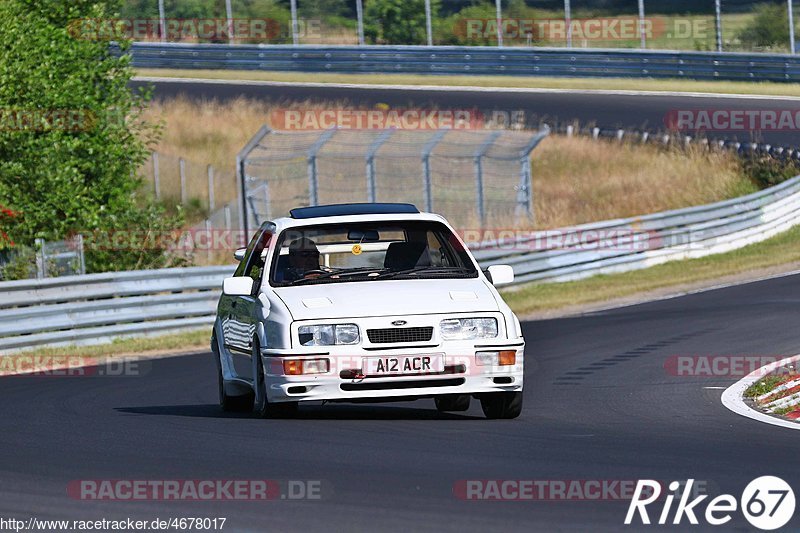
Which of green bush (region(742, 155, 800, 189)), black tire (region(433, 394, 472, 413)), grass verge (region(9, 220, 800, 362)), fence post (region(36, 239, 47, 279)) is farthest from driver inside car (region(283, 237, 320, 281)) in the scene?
green bush (region(742, 155, 800, 189))

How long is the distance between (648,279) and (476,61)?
20.9 meters

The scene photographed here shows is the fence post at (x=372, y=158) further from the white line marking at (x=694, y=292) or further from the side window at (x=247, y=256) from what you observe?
the side window at (x=247, y=256)

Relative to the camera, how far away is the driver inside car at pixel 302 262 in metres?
11.3

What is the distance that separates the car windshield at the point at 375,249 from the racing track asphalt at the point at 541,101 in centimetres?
2495

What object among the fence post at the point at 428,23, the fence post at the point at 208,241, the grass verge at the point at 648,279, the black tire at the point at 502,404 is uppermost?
the fence post at the point at 428,23

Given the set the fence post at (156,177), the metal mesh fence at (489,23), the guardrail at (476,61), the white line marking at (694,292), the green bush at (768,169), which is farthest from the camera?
the metal mesh fence at (489,23)

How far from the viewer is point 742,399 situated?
11.9 metres

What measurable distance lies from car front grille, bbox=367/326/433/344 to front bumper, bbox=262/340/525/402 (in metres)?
0.07

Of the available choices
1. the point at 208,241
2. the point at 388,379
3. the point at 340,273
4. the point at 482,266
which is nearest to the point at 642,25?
the point at 208,241

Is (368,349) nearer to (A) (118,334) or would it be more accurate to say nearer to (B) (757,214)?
(A) (118,334)

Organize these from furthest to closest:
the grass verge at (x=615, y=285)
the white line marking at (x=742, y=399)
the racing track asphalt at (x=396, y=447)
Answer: the grass verge at (x=615, y=285), the white line marking at (x=742, y=399), the racing track asphalt at (x=396, y=447)

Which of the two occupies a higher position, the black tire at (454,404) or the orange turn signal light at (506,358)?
the orange turn signal light at (506,358)

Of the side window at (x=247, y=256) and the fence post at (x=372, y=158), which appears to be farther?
the fence post at (x=372, y=158)

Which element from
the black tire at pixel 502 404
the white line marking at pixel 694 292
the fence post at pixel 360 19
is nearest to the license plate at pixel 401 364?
the black tire at pixel 502 404
